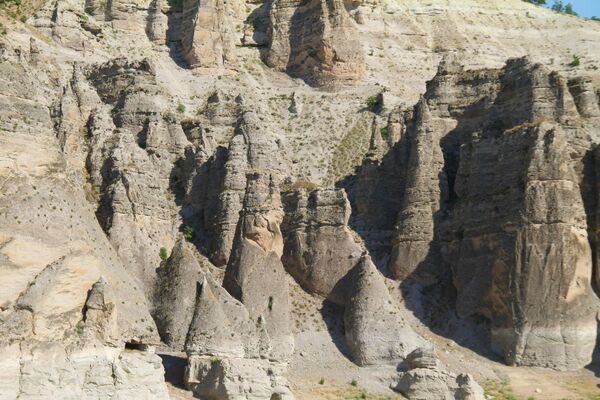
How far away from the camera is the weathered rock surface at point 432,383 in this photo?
5388 cm

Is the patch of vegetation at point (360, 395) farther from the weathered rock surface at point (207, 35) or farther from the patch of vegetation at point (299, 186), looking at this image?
the weathered rock surface at point (207, 35)

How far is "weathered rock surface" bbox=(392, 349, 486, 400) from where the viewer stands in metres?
53.9

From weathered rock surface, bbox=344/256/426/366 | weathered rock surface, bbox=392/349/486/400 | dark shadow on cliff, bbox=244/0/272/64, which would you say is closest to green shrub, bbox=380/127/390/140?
weathered rock surface, bbox=344/256/426/366

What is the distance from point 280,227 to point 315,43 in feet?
98.6

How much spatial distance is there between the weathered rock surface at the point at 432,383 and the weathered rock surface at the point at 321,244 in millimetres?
6783

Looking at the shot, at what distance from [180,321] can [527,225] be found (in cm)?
2142

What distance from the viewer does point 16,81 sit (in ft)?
139

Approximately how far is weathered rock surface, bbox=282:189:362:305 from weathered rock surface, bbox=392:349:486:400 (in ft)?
22.3

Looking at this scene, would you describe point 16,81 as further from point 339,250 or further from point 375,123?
point 375,123

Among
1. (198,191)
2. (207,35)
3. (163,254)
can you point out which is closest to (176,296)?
(163,254)

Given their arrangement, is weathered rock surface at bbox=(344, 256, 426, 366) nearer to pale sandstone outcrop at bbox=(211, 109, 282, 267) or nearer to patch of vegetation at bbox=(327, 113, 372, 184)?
pale sandstone outcrop at bbox=(211, 109, 282, 267)

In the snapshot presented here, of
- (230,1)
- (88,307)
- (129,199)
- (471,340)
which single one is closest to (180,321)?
(129,199)

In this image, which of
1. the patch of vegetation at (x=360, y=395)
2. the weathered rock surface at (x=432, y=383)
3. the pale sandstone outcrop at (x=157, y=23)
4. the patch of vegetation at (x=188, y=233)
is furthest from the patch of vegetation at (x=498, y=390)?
the pale sandstone outcrop at (x=157, y=23)

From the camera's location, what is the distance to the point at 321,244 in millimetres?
62406
